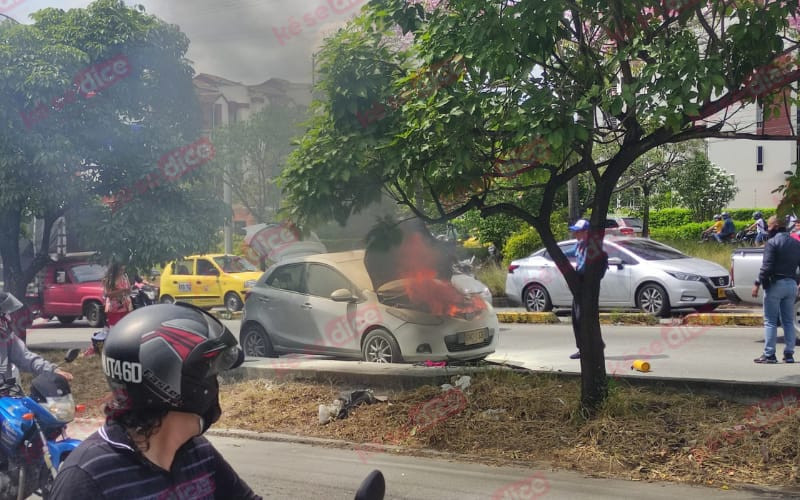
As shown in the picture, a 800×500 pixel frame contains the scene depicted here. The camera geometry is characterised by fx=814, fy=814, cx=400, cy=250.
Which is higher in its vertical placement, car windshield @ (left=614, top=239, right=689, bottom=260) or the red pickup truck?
car windshield @ (left=614, top=239, right=689, bottom=260)

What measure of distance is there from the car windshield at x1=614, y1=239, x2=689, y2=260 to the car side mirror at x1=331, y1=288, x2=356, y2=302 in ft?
23.8

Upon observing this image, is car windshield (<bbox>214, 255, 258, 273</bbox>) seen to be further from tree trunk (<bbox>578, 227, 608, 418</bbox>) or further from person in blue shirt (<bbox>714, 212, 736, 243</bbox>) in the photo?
tree trunk (<bbox>578, 227, 608, 418</bbox>)

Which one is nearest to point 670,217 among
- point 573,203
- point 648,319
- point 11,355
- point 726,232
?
point 726,232

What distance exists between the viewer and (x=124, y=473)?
6.46 feet

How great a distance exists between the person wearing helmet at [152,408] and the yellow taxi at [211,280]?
19.6 meters

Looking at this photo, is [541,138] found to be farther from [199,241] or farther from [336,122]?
[199,241]

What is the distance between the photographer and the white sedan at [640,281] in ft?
48.0

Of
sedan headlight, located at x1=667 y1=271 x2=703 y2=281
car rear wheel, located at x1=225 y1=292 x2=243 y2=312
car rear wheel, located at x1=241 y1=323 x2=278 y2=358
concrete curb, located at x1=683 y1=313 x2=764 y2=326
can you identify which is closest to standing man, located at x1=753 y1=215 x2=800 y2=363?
concrete curb, located at x1=683 y1=313 x2=764 y2=326

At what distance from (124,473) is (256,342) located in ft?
31.9

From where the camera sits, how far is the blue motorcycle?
4.63 metres

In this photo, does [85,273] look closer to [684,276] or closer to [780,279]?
[684,276]

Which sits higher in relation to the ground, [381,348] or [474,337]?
[474,337]

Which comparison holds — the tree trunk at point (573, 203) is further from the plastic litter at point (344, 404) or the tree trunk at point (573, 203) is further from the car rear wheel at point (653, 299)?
the plastic litter at point (344, 404)

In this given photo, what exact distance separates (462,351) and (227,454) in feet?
11.9
